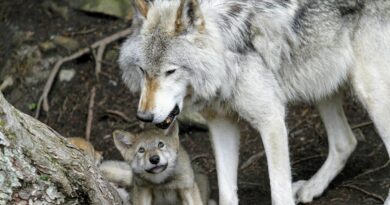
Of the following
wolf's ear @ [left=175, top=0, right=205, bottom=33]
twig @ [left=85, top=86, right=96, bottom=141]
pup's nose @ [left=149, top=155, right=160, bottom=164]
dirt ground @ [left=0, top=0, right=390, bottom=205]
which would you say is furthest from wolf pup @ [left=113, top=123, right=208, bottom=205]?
twig @ [left=85, top=86, right=96, bottom=141]

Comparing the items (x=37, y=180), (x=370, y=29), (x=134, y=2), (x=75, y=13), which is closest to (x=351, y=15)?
(x=370, y=29)

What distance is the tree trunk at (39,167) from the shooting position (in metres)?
4.41

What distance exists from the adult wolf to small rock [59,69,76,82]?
3.40m

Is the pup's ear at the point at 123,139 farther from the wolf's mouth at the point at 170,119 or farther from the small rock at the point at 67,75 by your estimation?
the small rock at the point at 67,75

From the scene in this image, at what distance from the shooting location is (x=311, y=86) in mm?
6441

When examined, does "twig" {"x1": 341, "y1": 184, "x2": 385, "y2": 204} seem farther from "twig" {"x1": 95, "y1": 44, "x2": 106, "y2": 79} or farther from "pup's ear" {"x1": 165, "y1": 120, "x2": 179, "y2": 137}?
"twig" {"x1": 95, "y1": 44, "x2": 106, "y2": 79}

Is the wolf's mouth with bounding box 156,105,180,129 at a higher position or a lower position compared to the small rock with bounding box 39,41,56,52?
higher

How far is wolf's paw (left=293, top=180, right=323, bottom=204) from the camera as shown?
6801mm

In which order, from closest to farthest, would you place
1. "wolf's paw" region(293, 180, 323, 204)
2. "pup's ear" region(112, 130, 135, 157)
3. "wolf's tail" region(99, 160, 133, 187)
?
"pup's ear" region(112, 130, 135, 157), "wolf's tail" region(99, 160, 133, 187), "wolf's paw" region(293, 180, 323, 204)

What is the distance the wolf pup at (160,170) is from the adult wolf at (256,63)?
0.30 m

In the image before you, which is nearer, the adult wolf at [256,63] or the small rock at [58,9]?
the adult wolf at [256,63]

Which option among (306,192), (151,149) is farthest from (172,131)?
(306,192)

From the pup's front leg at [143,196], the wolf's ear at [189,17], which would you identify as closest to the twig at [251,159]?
the pup's front leg at [143,196]

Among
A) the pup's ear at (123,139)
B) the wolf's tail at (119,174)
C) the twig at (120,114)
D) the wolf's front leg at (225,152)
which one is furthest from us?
the twig at (120,114)
